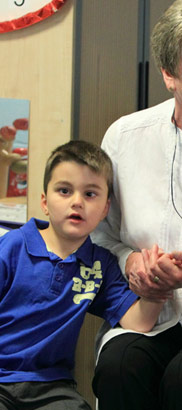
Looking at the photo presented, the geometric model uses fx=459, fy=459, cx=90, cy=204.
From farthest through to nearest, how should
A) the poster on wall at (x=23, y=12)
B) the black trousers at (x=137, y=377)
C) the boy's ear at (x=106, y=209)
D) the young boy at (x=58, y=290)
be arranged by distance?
the poster on wall at (x=23, y=12), the boy's ear at (x=106, y=209), the young boy at (x=58, y=290), the black trousers at (x=137, y=377)

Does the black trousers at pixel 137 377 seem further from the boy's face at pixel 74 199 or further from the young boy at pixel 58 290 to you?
the boy's face at pixel 74 199

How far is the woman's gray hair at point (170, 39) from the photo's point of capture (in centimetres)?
107

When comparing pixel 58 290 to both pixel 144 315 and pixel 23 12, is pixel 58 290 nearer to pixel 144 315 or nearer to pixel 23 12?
pixel 144 315

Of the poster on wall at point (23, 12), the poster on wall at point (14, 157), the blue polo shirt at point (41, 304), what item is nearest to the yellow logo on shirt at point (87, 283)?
the blue polo shirt at point (41, 304)

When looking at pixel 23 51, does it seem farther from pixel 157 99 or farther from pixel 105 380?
pixel 105 380

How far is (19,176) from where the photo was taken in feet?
5.26

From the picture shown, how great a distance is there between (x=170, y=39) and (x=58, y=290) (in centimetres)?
66

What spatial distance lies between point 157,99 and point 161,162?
321 mm

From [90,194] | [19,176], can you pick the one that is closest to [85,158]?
[90,194]

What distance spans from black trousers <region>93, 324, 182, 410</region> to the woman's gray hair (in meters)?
0.64

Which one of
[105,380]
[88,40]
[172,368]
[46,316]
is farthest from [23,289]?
[88,40]

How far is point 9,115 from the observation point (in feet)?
5.27

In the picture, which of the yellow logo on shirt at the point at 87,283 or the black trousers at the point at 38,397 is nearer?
the black trousers at the point at 38,397

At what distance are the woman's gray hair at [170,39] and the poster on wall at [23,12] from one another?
53 cm
